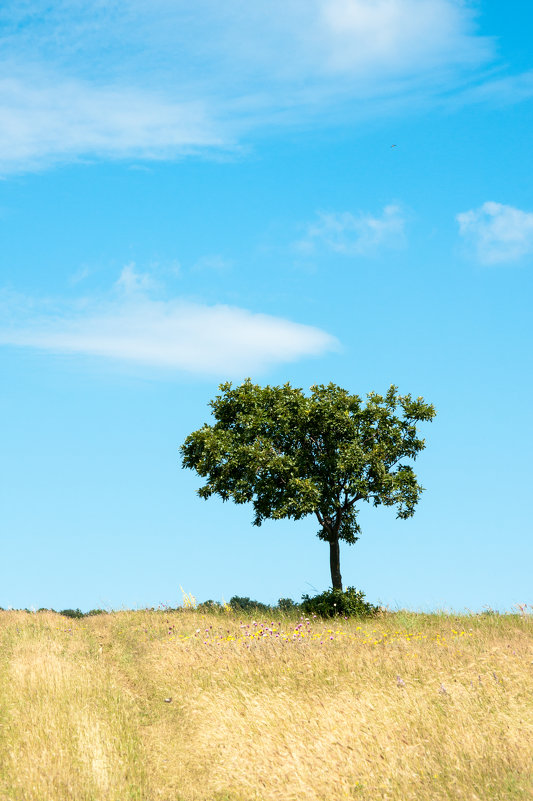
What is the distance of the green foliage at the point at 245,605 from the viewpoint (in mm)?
30538

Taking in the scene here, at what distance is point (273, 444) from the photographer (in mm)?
29672

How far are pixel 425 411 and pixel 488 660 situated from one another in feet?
55.3

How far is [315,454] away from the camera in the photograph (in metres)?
29.8

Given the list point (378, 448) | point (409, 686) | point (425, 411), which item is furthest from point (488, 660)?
point (425, 411)

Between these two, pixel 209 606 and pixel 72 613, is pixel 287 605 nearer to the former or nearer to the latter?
pixel 209 606

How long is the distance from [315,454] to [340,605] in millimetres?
6489

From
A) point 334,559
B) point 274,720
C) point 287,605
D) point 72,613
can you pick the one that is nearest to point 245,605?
point 287,605

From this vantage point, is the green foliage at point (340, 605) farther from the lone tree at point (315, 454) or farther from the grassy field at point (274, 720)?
the grassy field at point (274, 720)

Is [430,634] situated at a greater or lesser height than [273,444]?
lesser

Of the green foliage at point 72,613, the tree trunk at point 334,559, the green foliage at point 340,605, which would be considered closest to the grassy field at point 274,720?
the green foliage at point 340,605

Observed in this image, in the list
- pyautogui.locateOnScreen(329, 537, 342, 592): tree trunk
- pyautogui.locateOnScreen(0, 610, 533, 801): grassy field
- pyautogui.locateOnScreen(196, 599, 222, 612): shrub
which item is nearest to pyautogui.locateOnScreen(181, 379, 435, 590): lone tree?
pyautogui.locateOnScreen(329, 537, 342, 592): tree trunk

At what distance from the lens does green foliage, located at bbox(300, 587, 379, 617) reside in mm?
27422

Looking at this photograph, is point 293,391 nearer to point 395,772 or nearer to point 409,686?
point 409,686

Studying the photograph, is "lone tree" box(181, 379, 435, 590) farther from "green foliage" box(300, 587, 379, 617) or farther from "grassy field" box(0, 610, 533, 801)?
"grassy field" box(0, 610, 533, 801)
